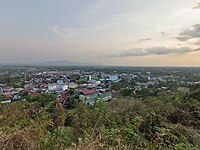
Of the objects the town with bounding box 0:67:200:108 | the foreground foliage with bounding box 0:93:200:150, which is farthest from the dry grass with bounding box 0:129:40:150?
the town with bounding box 0:67:200:108

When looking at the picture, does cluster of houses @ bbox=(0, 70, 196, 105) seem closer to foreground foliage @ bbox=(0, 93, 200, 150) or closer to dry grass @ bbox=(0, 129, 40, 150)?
foreground foliage @ bbox=(0, 93, 200, 150)

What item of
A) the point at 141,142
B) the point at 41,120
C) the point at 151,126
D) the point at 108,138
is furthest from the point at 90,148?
the point at 151,126

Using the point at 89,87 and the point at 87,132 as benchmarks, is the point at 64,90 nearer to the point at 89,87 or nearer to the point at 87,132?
the point at 89,87

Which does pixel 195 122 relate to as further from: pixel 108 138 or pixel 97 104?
pixel 108 138

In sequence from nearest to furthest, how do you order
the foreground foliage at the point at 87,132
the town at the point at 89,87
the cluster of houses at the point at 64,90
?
the foreground foliage at the point at 87,132
the cluster of houses at the point at 64,90
the town at the point at 89,87

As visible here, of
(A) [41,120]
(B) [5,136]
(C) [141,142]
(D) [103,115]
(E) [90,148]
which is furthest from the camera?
(D) [103,115]

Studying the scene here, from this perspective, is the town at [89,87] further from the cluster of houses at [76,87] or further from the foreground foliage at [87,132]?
the foreground foliage at [87,132]

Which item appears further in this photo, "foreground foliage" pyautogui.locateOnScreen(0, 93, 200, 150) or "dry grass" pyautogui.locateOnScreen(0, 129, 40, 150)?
"foreground foliage" pyautogui.locateOnScreen(0, 93, 200, 150)

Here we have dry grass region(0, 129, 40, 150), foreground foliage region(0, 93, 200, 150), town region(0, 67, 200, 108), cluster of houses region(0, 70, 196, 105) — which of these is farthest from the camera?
cluster of houses region(0, 70, 196, 105)

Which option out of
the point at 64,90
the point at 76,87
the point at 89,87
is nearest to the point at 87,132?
the point at 64,90

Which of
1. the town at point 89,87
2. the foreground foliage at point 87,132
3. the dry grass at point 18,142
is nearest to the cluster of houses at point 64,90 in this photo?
the town at point 89,87

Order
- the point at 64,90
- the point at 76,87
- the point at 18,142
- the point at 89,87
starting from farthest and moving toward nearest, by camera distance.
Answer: the point at 76,87 → the point at 89,87 → the point at 64,90 → the point at 18,142
